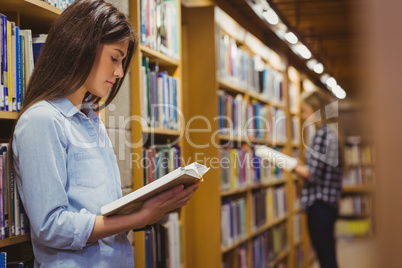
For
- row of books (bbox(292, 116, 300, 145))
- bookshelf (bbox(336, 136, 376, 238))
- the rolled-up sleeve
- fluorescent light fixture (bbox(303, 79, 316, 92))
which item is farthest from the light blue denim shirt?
bookshelf (bbox(336, 136, 376, 238))

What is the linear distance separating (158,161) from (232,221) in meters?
1.36

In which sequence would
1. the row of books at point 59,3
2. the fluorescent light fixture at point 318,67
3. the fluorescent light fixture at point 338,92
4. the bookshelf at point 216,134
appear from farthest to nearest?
the fluorescent light fixture at point 338,92, the fluorescent light fixture at point 318,67, the bookshelf at point 216,134, the row of books at point 59,3

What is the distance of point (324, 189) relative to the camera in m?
3.47

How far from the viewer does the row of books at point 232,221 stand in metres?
3.42

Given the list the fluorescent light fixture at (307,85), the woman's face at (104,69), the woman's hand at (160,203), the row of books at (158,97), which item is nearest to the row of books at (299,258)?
the fluorescent light fixture at (307,85)

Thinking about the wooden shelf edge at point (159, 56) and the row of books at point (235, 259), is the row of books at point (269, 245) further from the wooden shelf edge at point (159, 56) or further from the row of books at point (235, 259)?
the wooden shelf edge at point (159, 56)

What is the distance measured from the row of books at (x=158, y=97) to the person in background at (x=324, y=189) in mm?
1344

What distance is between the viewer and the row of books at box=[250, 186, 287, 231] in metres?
4.23

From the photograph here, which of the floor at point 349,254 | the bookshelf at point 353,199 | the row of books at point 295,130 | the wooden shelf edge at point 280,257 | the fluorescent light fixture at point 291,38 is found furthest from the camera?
the bookshelf at point 353,199

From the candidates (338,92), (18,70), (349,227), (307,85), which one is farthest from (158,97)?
(349,227)

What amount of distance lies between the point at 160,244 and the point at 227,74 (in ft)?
5.41

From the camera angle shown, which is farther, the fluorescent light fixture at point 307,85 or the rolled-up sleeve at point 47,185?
the fluorescent light fixture at point 307,85

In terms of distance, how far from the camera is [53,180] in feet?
4.06

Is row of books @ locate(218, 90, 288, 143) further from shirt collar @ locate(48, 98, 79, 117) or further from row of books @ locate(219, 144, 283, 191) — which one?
shirt collar @ locate(48, 98, 79, 117)
